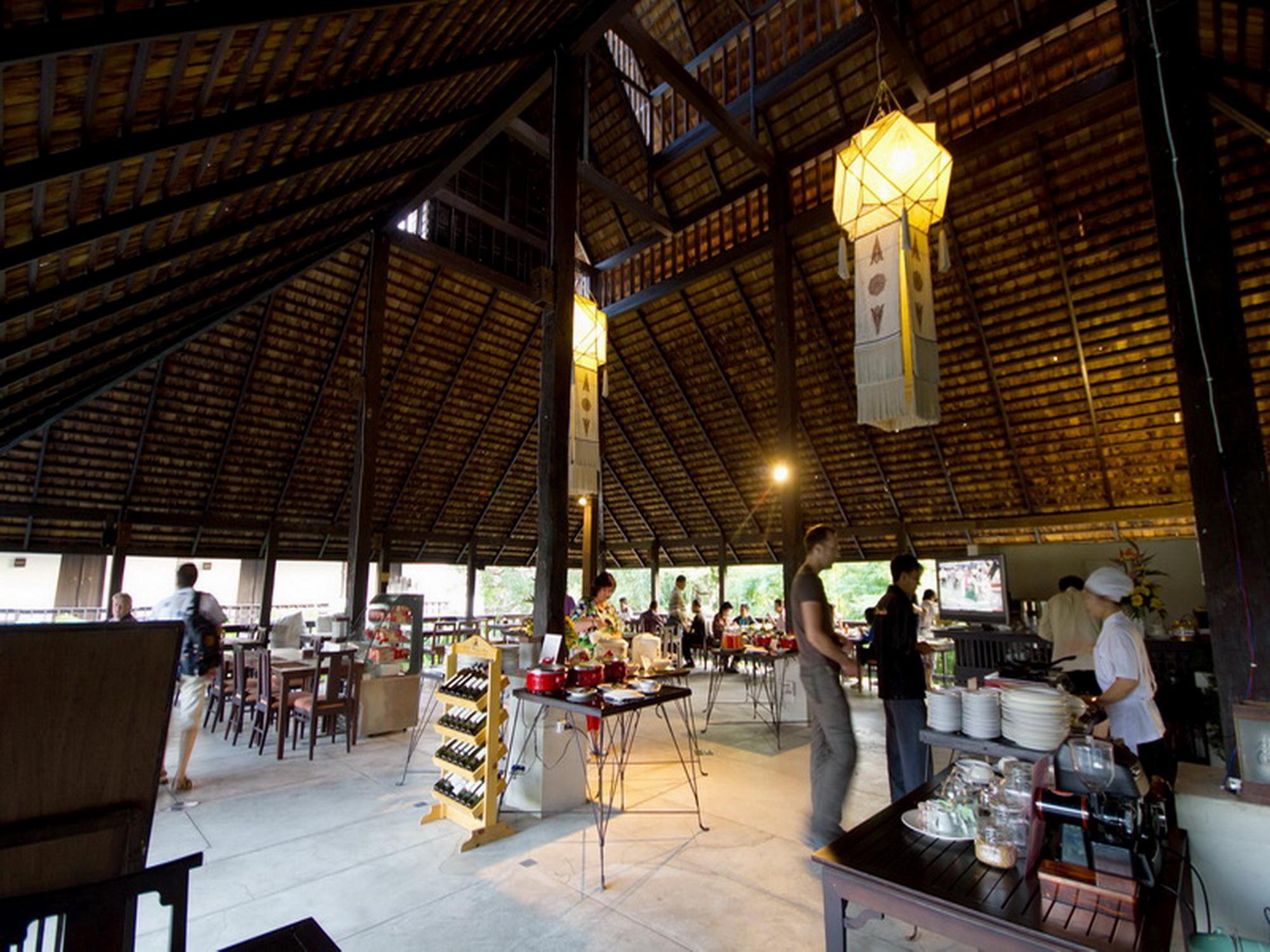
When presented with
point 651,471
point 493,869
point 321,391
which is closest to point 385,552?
point 321,391

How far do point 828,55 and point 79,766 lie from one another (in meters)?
8.81

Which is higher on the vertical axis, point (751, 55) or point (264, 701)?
point (751, 55)

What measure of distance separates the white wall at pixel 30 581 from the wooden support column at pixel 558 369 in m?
11.7

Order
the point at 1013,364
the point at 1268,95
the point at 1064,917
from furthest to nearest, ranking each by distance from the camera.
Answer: the point at 1013,364, the point at 1268,95, the point at 1064,917

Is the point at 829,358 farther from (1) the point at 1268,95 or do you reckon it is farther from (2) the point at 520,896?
(2) the point at 520,896

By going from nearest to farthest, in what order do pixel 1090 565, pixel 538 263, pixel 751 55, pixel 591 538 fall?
pixel 1090 565, pixel 751 55, pixel 538 263, pixel 591 538

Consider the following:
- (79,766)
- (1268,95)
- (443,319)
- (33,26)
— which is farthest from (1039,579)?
(443,319)

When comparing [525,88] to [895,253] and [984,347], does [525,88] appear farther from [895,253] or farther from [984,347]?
[984,347]

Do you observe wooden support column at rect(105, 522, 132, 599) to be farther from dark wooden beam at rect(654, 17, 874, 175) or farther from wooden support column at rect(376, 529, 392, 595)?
dark wooden beam at rect(654, 17, 874, 175)

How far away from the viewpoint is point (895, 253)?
4.46 metres

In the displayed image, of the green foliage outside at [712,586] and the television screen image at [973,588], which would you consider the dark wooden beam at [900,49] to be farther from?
the green foliage outside at [712,586]

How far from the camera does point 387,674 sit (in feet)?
21.9

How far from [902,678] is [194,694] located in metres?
5.38

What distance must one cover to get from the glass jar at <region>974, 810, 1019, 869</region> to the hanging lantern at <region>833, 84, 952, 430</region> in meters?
3.26
